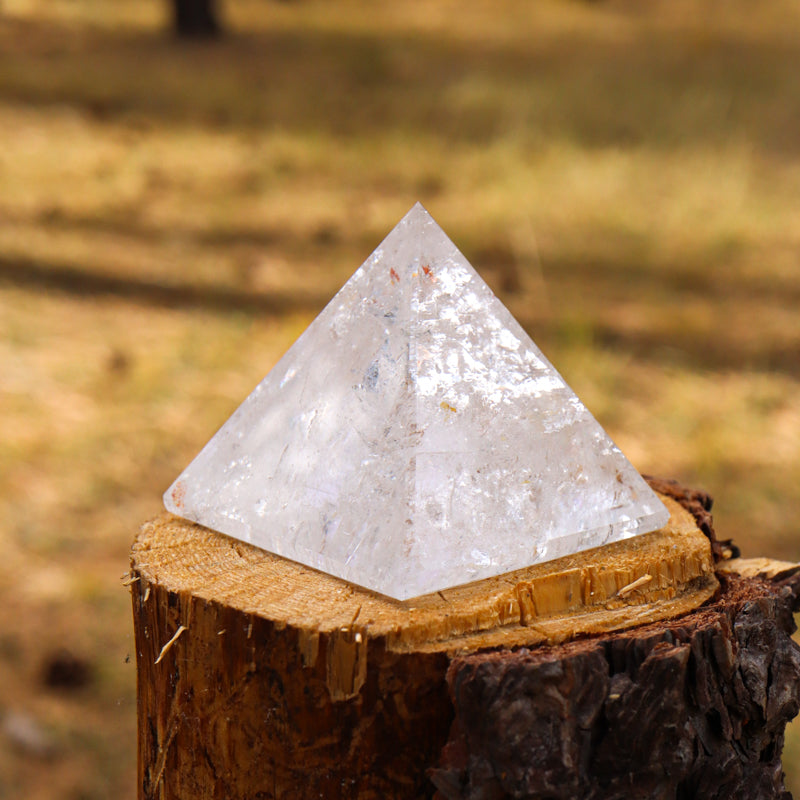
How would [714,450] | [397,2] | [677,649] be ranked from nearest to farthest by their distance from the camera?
[677,649]
[714,450]
[397,2]

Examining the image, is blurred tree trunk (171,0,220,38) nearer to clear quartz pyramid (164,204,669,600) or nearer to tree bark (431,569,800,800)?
clear quartz pyramid (164,204,669,600)

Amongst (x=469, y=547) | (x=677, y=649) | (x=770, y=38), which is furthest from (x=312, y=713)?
(x=770, y=38)

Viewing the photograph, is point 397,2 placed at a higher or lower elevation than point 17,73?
higher

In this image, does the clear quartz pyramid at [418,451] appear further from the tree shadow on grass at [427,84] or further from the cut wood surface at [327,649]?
the tree shadow on grass at [427,84]

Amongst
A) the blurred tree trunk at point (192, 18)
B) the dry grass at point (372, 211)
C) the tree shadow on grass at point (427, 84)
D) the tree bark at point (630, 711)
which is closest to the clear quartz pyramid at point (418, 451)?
the tree bark at point (630, 711)

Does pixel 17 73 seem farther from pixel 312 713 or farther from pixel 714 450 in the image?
pixel 312 713
